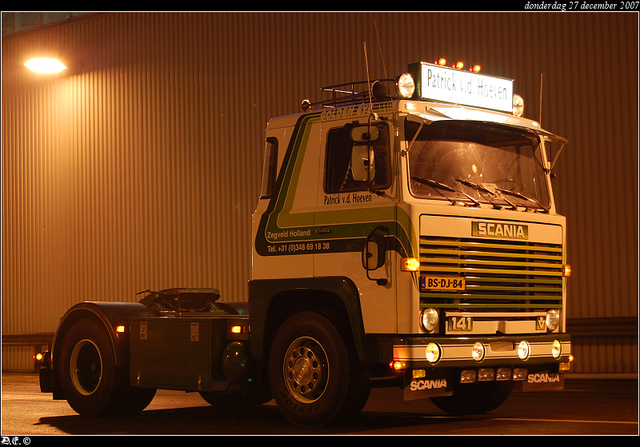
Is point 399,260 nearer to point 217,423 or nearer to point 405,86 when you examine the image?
point 405,86

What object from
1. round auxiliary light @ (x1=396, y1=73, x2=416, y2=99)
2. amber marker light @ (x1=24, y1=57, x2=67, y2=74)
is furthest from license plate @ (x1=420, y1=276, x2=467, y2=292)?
amber marker light @ (x1=24, y1=57, x2=67, y2=74)

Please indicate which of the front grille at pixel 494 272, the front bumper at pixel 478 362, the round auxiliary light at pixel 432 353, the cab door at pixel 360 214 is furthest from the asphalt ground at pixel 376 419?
the cab door at pixel 360 214

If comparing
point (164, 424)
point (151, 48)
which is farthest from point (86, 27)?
point (164, 424)

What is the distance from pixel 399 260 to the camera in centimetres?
930

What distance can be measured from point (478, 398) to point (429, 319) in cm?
250

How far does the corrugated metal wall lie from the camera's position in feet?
55.6

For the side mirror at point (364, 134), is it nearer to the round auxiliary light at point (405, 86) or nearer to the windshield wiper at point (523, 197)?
the round auxiliary light at point (405, 86)

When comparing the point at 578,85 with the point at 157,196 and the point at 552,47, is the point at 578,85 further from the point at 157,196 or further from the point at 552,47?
the point at 157,196

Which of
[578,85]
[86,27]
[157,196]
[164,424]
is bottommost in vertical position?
[164,424]

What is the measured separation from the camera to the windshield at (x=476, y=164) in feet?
31.9

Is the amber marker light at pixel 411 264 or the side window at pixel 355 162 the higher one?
the side window at pixel 355 162

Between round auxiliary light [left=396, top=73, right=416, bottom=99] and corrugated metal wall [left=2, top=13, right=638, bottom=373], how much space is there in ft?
26.6

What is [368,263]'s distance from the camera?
9531 mm

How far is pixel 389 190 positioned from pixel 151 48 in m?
14.4
